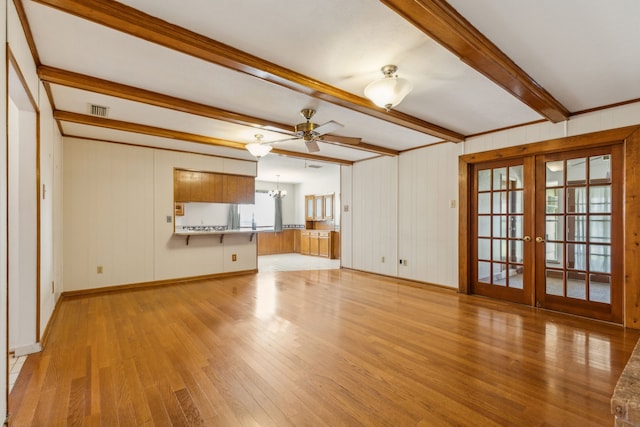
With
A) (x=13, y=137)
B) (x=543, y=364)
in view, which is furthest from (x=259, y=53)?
(x=543, y=364)

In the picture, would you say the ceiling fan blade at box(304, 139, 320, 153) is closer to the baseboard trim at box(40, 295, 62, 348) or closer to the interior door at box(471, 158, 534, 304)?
the interior door at box(471, 158, 534, 304)

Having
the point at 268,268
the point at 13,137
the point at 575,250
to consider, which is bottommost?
the point at 268,268

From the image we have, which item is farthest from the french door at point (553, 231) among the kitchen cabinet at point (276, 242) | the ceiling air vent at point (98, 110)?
the kitchen cabinet at point (276, 242)

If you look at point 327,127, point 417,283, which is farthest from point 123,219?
point 417,283

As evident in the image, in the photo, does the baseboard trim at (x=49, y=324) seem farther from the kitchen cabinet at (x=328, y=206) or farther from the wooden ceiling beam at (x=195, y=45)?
the kitchen cabinet at (x=328, y=206)

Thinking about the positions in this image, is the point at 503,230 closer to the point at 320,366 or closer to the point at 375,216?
the point at 375,216

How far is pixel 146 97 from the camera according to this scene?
10.0 feet

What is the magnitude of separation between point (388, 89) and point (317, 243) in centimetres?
742

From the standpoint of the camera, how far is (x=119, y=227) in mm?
5008

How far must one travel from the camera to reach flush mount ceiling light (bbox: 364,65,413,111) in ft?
8.01

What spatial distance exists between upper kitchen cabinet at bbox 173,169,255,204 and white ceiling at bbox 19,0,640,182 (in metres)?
1.88

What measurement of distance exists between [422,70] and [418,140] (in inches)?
100

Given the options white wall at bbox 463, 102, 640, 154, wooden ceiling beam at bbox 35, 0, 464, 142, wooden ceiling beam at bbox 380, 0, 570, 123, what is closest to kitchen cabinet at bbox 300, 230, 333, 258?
white wall at bbox 463, 102, 640, 154

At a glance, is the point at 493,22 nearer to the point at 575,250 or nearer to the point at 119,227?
the point at 575,250
